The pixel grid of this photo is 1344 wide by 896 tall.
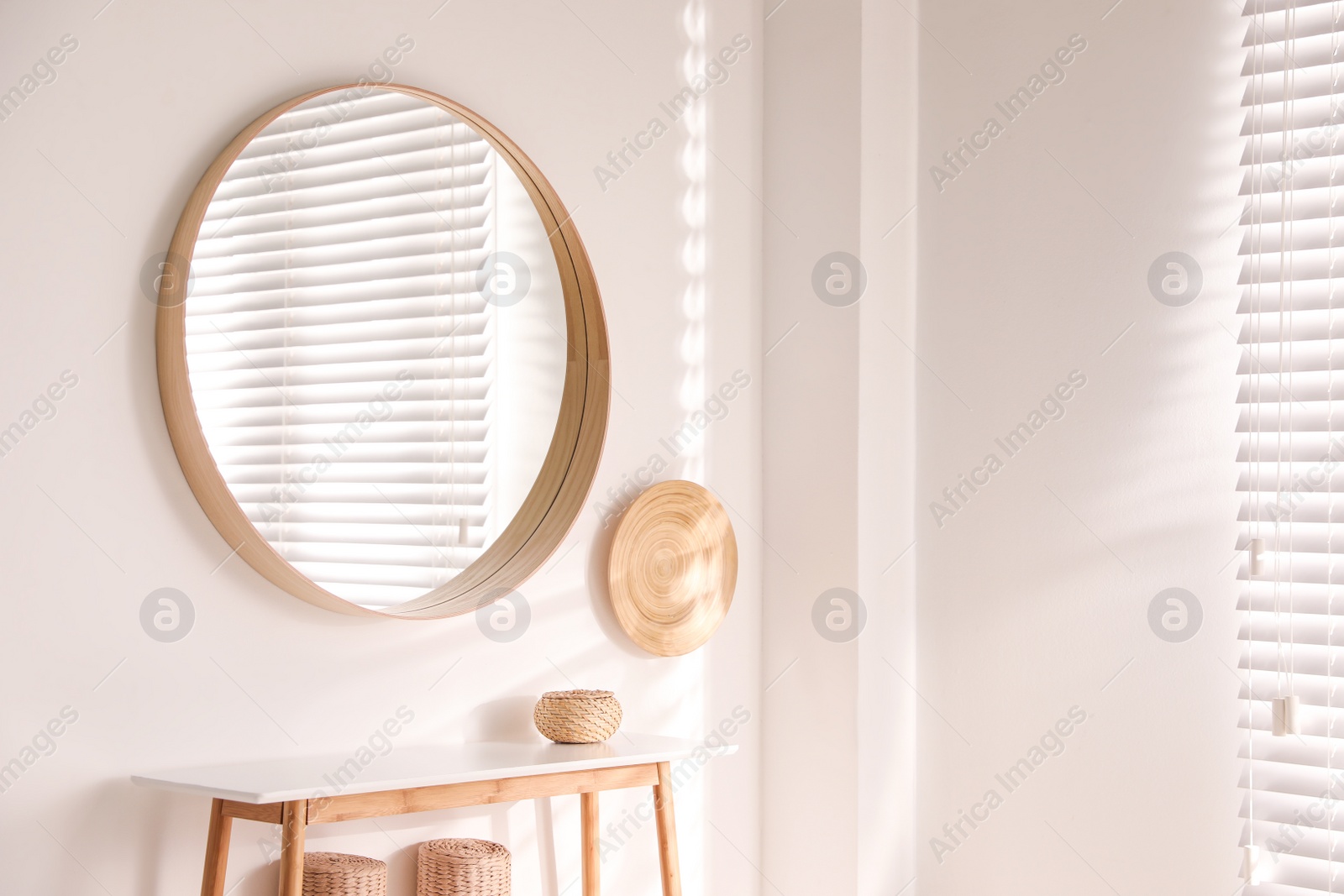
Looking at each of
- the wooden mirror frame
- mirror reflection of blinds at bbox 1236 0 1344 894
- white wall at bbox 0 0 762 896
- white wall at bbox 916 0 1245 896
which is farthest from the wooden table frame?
mirror reflection of blinds at bbox 1236 0 1344 894

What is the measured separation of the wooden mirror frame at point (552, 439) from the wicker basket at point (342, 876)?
0.37 m

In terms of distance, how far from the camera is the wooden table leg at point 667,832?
1929 millimetres

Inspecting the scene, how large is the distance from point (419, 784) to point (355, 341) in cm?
72

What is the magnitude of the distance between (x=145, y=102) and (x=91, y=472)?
530 mm

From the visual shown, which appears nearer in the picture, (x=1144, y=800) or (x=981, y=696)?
(x=1144, y=800)

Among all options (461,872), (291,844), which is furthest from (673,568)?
(291,844)

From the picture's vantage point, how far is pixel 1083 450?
2342mm

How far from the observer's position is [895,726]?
8.05 feet

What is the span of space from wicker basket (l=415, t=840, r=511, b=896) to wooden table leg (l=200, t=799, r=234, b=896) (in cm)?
36

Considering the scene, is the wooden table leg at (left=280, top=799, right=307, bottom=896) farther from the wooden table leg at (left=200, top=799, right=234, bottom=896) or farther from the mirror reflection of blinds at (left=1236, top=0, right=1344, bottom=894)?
the mirror reflection of blinds at (left=1236, top=0, right=1344, bottom=894)

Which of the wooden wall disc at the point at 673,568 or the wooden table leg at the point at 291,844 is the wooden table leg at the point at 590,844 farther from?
the wooden table leg at the point at 291,844

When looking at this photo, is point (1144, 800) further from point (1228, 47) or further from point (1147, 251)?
point (1228, 47)

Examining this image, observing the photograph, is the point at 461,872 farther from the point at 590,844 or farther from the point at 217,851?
the point at 217,851

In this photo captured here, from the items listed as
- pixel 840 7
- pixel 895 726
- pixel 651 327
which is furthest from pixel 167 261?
pixel 895 726
